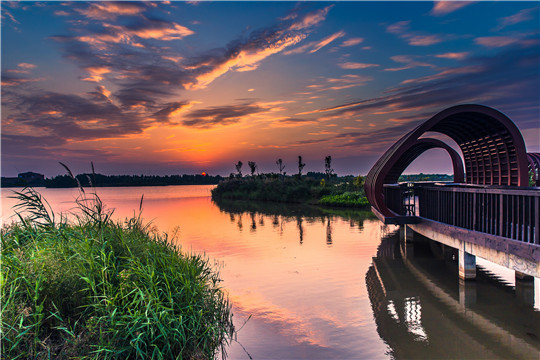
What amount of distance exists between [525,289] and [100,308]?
7.77m

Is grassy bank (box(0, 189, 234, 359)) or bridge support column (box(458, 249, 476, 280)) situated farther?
bridge support column (box(458, 249, 476, 280))

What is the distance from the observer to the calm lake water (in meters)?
5.18

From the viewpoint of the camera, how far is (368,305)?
6.84 meters

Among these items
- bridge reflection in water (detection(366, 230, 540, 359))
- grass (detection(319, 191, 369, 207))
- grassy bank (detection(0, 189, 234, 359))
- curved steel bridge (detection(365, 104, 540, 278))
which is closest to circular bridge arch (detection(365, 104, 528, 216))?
curved steel bridge (detection(365, 104, 540, 278))

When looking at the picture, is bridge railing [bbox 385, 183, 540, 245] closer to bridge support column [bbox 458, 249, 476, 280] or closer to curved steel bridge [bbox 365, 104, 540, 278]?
curved steel bridge [bbox 365, 104, 540, 278]

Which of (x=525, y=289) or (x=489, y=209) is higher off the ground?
(x=489, y=209)

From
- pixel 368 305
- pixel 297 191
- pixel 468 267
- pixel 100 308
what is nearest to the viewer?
pixel 100 308

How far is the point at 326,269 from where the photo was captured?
31.2ft

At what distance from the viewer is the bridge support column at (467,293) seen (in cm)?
694

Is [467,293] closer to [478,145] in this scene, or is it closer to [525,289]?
[525,289]

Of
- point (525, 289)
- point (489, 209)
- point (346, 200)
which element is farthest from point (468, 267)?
point (346, 200)

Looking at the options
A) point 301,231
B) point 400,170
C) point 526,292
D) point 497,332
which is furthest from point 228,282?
point 400,170

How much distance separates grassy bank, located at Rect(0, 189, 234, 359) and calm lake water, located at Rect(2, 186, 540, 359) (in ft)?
2.89

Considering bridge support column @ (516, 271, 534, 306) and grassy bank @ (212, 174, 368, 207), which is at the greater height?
grassy bank @ (212, 174, 368, 207)
